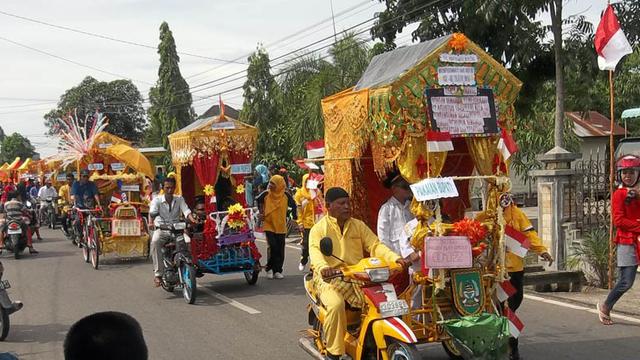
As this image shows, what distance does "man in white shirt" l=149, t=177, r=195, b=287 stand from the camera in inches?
386

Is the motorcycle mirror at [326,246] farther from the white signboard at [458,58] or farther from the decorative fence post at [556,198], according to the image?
the decorative fence post at [556,198]

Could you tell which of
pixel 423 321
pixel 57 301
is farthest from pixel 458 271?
pixel 57 301

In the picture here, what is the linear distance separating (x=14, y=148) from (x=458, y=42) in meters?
72.5

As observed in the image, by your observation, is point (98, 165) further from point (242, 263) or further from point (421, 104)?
point (421, 104)

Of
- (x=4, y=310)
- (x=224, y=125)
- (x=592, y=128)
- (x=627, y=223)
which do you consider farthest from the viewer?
(x=592, y=128)

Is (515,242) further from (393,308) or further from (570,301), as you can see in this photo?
(570,301)

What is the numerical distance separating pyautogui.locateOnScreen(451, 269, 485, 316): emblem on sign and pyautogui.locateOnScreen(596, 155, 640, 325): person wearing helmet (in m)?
2.50

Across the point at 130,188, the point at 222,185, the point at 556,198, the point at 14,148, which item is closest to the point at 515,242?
the point at 556,198

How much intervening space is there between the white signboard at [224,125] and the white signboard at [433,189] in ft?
19.9

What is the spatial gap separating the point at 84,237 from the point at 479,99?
35.1 ft

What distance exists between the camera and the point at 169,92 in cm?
4416

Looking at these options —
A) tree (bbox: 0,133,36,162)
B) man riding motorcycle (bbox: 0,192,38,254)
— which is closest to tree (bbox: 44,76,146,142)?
tree (bbox: 0,133,36,162)

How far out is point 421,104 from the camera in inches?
229

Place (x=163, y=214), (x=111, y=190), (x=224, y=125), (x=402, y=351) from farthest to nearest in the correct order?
(x=111, y=190) < (x=224, y=125) < (x=163, y=214) < (x=402, y=351)
